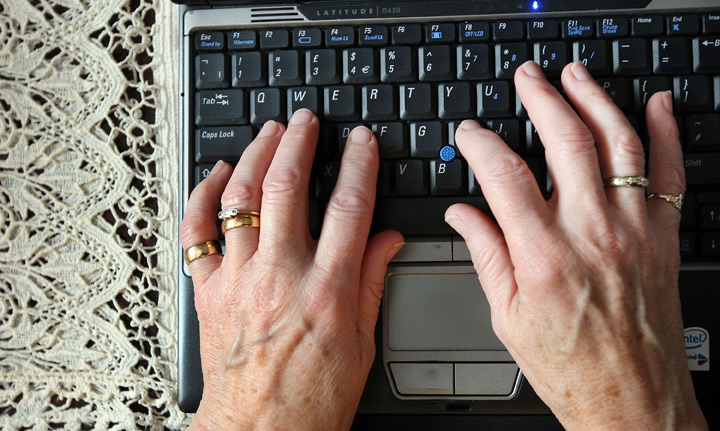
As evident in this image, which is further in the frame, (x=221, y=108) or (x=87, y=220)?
(x=87, y=220)

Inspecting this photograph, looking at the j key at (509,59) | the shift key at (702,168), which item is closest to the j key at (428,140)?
the j key at (509,59)

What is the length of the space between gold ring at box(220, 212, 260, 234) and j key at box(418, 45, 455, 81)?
270 mm

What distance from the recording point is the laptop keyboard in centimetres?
64

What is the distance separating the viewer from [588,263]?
1.86ft

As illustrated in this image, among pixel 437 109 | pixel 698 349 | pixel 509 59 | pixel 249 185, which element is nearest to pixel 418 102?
pixel 437 109

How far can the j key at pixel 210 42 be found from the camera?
2.18ft

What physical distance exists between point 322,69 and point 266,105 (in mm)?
84

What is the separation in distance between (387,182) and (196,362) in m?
0.35

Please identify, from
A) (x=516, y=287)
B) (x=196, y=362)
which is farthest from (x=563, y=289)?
(x=196, y=362)

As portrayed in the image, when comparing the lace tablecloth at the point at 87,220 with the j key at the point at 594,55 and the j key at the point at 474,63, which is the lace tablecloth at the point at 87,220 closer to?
the j key at the point at 474,63

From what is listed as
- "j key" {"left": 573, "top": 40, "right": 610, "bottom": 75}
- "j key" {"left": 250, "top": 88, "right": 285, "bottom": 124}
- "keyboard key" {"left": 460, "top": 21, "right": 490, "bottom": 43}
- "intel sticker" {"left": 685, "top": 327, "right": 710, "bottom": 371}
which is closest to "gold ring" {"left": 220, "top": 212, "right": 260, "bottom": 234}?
"j key" {"left": 250, "top": 88, "right": 285, "bottom": 124}

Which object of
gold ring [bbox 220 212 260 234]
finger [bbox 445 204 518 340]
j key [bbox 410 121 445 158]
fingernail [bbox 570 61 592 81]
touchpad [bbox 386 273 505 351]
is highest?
fingernail [bbox 570 61 592 81]

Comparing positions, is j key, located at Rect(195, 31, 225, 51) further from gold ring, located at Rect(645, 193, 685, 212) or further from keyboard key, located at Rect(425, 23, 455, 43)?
gold ring, located at Rect(645, 193, 685, 212)

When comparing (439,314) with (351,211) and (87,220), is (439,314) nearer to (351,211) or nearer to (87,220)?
(351,211)
